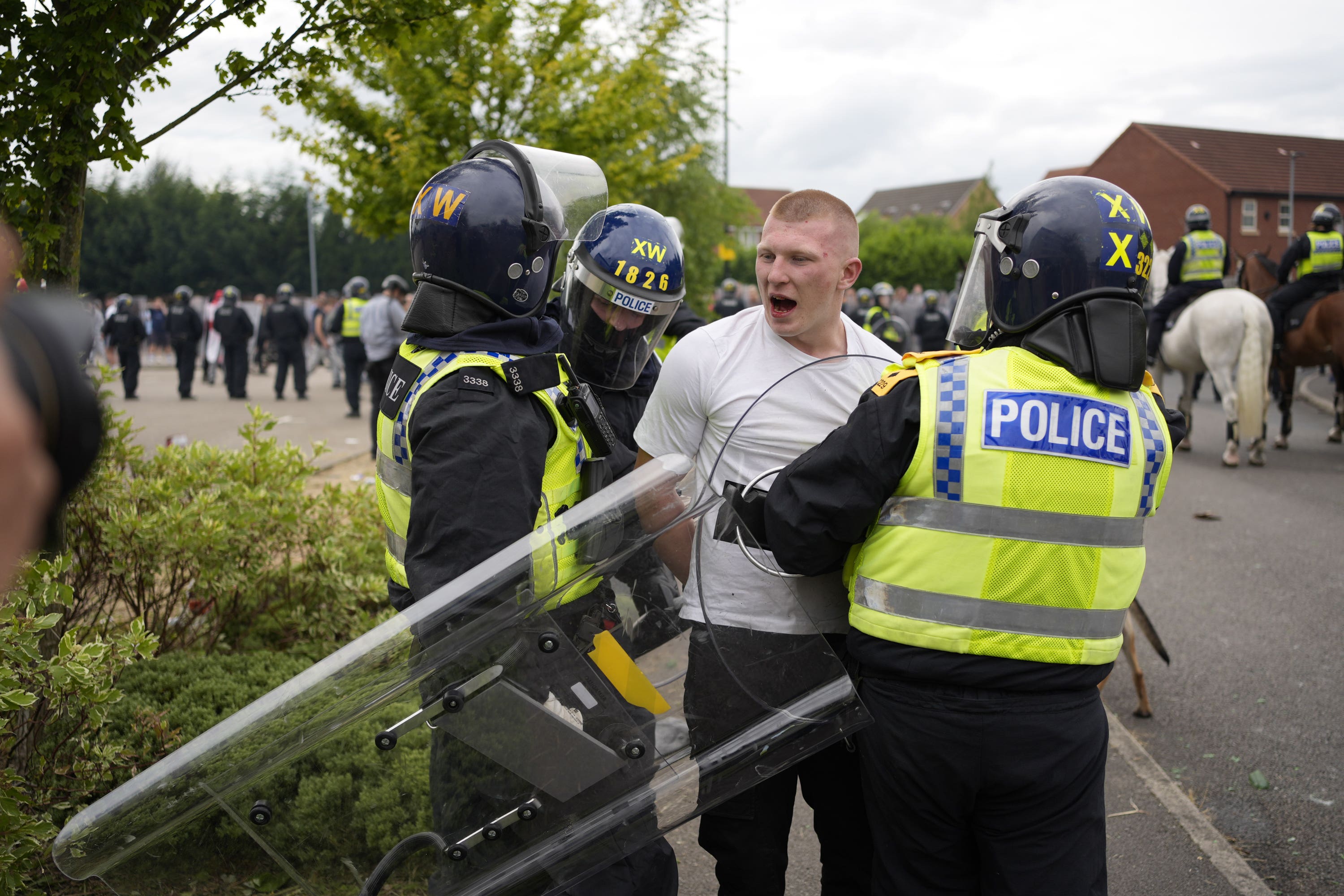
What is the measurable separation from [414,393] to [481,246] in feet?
1.26

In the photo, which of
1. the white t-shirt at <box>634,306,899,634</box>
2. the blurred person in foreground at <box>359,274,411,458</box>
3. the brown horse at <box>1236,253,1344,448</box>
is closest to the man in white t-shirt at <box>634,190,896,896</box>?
the white t-shirt at <box>634,306,899,634</box>

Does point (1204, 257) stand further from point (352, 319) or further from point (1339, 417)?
point (352, 319)

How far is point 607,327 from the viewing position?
2.96 metres

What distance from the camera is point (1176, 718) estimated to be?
15.3ft

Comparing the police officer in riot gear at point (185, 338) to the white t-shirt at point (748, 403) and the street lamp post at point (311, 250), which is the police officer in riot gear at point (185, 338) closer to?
the street lamp post at point (311, 250)

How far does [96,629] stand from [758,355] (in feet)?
9.06

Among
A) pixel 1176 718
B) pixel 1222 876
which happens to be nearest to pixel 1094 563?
pixel 1222 876

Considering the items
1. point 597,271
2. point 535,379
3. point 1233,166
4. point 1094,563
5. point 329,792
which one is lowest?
point 329,792

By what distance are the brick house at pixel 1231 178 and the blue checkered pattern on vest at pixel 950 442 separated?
47002 millimetres

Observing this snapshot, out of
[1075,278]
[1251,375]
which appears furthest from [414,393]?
[1251,375]

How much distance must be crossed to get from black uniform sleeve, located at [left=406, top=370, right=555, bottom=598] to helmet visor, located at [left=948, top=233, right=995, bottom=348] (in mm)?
1087

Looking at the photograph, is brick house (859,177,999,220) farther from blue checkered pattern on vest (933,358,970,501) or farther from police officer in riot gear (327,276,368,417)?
blue checkered pattern on vest (933,358,970,501)

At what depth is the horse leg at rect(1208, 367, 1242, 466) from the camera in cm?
1053

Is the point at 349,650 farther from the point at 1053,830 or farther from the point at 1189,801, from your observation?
the point at 1189,801
